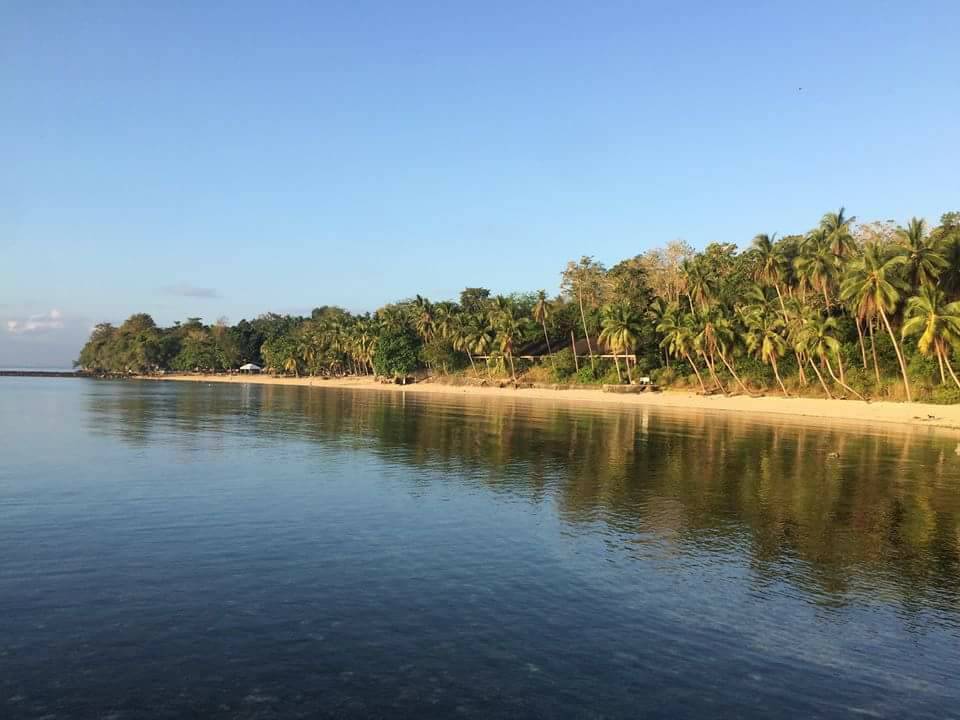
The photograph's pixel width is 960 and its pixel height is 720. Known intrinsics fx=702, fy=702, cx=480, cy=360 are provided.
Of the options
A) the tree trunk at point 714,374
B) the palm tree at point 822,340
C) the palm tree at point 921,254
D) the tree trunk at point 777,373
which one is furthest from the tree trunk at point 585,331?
the palm tree at point 921,254

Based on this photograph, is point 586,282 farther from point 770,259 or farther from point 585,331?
point 770,259

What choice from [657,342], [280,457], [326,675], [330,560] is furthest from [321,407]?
[326,675]

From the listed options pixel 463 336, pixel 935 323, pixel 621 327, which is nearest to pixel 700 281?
pixel 621 327

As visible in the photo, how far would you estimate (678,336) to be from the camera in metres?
86.7

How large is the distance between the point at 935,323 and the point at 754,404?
833 inches

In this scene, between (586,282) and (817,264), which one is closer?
(817,264)

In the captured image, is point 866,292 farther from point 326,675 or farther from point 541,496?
point 326,675

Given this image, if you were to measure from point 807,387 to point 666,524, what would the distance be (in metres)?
65.3

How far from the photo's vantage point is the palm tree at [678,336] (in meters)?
86.1

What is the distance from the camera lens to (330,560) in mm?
16516

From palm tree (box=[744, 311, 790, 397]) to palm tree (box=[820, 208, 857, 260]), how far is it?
1097 cm

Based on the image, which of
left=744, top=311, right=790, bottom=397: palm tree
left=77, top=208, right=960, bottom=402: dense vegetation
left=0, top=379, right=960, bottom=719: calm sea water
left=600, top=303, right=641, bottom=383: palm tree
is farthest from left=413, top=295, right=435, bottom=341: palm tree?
left=0, top=379, right=960, bottom=719: calm sea water

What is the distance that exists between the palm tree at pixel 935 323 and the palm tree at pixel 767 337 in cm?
1458

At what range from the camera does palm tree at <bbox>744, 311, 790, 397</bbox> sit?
76.4 m
